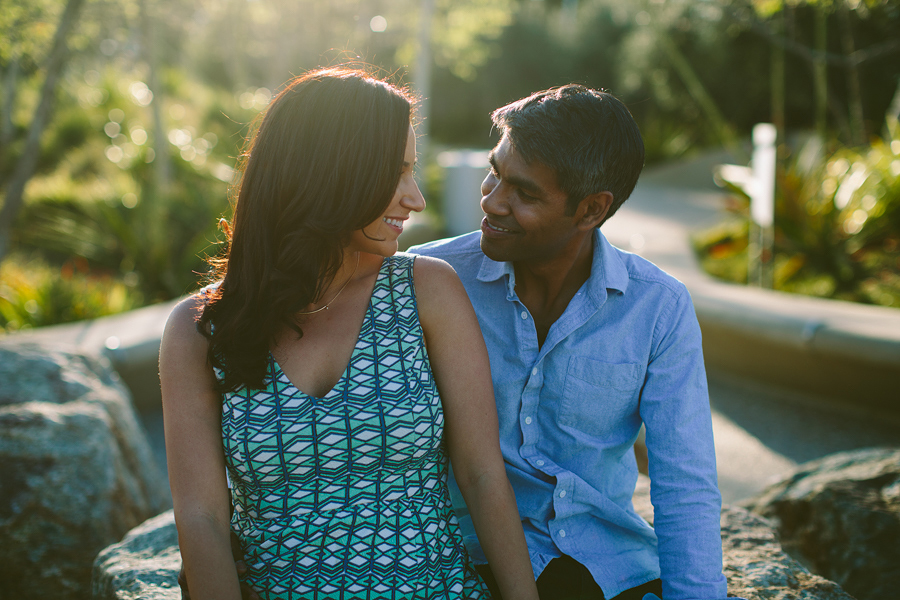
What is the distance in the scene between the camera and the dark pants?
80.2 inches

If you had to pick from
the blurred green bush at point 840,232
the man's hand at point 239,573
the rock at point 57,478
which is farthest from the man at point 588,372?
the blurred green bush at point 840,232

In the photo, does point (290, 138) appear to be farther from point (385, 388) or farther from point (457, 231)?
point (457, 231)

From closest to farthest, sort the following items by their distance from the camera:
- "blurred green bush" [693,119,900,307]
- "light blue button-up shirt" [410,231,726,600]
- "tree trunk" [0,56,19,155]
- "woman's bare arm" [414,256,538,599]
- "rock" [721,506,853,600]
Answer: "woman's bare arm" [414,256,538,599], "light blue button-up shirt" [410,231,726,600], "rock" [721,506,853,600], "blurred green bush" [693,119,900,307], "tree trunk" [0,56,19,155]

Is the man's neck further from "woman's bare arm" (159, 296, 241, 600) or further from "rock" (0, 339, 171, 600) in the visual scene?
"rock" (0, 339, 171, 600)

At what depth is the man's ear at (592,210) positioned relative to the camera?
2.19m

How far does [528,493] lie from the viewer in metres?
2.18

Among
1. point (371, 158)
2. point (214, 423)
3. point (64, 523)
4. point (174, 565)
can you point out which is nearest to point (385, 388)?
point (214, 423)

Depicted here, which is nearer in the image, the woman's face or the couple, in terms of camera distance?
the couple

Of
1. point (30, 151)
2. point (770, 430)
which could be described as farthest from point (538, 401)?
point (30, 151)

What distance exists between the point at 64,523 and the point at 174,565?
90 cm

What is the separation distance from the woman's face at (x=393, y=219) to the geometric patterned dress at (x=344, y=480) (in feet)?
0.80

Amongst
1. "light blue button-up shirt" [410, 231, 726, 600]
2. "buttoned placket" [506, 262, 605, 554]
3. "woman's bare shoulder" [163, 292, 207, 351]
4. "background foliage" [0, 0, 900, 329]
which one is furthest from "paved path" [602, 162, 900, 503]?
"woman's bare shoulder" [163, 292, 207, 351]

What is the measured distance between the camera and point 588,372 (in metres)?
2.11

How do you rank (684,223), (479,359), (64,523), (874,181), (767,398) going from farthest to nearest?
(684,223)
(874,181)
(767,398)
(64,523)
(479,359)
